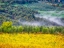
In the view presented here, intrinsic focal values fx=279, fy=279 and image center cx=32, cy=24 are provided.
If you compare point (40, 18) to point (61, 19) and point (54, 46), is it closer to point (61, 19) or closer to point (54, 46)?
point (61, 19)

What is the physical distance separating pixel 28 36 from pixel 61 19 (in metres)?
3.85

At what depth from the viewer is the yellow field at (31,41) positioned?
7.74m

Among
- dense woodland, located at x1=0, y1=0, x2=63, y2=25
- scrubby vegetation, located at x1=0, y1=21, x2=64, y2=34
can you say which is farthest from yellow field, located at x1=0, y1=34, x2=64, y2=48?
dense woodland, located at x1=0, y1=0, x2=63, y2=25

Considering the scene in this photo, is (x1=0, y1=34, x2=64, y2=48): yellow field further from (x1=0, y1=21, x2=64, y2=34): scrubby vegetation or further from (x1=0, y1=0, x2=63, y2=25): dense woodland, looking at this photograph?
(x1=0, y1=0, x2=63, y2=25): dense woodland

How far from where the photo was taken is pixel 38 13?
12.6m

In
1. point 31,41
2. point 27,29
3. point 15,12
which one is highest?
point 31,41

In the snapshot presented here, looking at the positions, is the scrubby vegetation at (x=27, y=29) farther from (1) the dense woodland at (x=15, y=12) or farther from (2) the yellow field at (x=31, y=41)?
(1) the dense woodland at (x=15, y=12)

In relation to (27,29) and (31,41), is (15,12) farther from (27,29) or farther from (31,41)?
(31,41)

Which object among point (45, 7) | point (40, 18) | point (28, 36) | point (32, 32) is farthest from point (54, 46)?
point (45, 7)

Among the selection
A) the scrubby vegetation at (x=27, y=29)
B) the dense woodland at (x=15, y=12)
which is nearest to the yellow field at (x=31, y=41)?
the scrubby vegetation at (x=27, y=29)

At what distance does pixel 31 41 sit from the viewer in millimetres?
8188

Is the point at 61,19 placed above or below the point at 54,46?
below

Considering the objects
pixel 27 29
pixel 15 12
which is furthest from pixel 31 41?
pixel 15 12

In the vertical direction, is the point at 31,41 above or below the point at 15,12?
above
